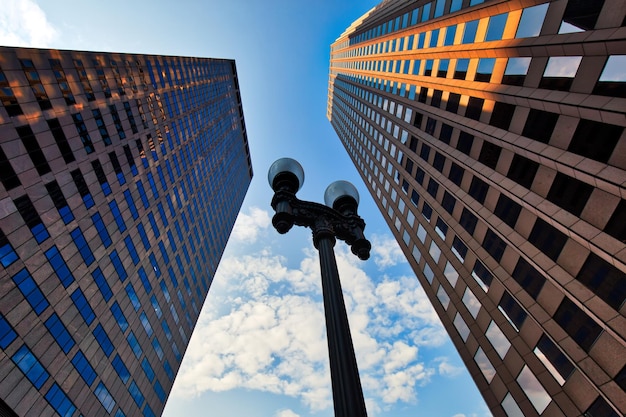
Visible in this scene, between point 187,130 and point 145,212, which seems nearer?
point 145,212

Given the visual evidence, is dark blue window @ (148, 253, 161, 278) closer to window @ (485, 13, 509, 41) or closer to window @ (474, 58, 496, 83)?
window @ (474, 58, 496, 83)

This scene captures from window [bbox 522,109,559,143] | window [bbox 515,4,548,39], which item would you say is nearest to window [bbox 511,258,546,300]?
window [bbox 522,109,559,143]

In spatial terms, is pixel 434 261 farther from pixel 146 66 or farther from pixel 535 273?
pixel 146 66

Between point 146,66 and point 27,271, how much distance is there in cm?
3341

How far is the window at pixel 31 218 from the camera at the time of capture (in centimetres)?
2733

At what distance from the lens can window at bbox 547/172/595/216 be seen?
→ 12.3 m

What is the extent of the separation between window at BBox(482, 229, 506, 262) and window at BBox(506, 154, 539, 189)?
11.4 ft

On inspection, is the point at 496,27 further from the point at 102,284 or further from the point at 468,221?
the point at 102,284

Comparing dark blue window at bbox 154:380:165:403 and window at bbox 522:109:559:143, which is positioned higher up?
window at bbox 522:109:559:143

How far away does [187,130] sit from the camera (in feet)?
206

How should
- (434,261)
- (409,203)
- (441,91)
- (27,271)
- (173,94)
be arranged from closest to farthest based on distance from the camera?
(441,91), (434,261), (27,271), (409,203), (173,94)

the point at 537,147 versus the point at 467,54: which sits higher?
the point at 467,54

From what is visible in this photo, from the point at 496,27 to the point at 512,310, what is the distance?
14901mm

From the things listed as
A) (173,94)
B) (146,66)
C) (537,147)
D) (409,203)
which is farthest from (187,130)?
(537,147)
